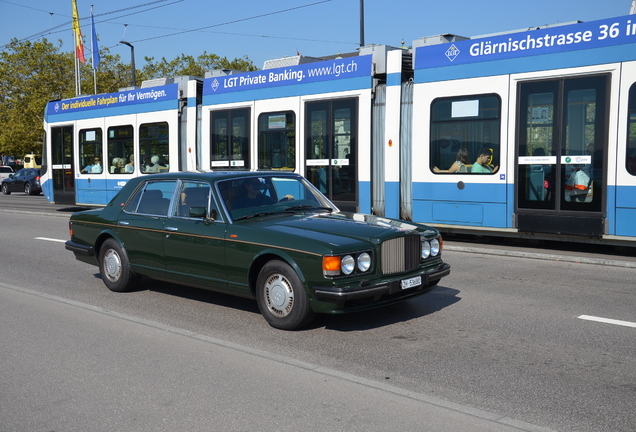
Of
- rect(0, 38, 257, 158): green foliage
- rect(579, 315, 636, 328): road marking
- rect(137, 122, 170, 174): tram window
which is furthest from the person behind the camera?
rect(0, 38, 257, 158): green foliage

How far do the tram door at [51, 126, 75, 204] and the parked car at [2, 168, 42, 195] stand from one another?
69.5 ft

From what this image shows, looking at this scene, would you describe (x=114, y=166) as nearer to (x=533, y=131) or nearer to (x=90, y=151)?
(x=90, y=151)

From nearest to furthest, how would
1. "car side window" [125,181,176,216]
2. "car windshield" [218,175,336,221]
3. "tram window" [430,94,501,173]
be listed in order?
"car windshield" [218,175,336,221]
"car side window" [125,181,176,216]
"tram window" [430,94,501,173]

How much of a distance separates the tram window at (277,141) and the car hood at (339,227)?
751cm

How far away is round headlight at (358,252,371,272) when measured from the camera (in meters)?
6.04

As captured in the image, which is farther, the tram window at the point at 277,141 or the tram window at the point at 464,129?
the tram window at the point at 277,141

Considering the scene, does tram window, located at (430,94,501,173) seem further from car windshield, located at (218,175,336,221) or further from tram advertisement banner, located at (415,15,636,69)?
car windshield, located at (218,175,336,221)

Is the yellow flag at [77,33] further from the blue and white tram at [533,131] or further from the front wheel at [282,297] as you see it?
the front wheel at [282,297]

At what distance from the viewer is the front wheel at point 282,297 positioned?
6145 millimetres

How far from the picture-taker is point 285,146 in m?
14.7

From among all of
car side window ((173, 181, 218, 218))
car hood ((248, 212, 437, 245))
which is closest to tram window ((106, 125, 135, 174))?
car side window ((173, 181, 218, 218))

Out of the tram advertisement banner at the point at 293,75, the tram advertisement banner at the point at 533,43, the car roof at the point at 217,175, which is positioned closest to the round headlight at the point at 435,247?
the car roof at the point at 217,175

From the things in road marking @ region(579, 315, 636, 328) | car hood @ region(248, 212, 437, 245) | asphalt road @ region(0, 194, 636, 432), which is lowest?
asphalt road @ region(0, 194, 636, 432)

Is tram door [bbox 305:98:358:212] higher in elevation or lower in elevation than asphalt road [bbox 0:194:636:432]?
higher
